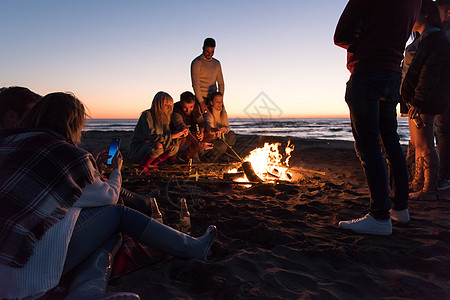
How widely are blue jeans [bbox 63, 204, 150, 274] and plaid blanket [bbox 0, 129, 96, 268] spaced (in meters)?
0.23

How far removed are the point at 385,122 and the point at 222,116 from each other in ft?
14.6

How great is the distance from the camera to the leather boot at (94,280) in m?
1.45

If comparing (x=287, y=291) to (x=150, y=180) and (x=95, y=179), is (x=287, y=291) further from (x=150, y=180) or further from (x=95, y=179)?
(x=150, y=180)

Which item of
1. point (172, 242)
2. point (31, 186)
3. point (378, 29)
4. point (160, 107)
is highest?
point (378, 29)

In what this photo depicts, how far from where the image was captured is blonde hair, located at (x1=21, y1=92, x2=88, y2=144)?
1679 millimetres

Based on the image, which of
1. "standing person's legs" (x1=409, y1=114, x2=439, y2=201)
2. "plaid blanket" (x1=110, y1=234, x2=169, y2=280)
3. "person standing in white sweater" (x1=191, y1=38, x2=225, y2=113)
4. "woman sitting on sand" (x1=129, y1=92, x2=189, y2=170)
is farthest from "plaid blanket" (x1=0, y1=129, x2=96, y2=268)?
"person standing in white sweater" (x1=191, y1=38, x2=225, y2=113)

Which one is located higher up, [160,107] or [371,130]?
[160,107]

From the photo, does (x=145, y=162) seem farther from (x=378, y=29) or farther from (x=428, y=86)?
(x=428, y=86)

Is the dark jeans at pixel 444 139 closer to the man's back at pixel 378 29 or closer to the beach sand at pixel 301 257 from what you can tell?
the beach sand at pixel 301 257

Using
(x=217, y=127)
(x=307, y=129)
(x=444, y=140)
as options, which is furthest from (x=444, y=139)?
(x=307, y=129)

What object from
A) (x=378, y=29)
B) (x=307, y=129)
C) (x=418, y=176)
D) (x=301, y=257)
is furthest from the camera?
(x=307, y=129)

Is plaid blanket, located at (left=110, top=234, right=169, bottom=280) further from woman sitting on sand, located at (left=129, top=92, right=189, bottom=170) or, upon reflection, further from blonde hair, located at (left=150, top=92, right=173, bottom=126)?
blonde hair, located at (left=150, top=92, right=173, bottom=126)

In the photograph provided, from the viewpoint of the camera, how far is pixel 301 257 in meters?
2.25

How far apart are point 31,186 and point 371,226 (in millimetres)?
2659
